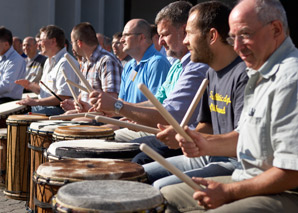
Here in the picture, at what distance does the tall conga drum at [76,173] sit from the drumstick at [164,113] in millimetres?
412

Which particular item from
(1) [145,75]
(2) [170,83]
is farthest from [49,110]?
(2) [170,83]

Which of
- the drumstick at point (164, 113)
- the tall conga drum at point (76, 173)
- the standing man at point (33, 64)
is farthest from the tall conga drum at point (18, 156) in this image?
the standing man at point (33, 64)

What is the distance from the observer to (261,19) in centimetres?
190

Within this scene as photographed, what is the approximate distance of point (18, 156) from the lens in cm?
441

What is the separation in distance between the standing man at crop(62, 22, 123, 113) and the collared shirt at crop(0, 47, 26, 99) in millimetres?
1470

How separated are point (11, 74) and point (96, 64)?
201 centimetres

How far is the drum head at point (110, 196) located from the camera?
175 centimetres

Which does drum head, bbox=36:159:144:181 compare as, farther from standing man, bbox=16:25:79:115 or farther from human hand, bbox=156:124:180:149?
standing man, bbox=16:25:79:115

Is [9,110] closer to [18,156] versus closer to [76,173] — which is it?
[18,156]

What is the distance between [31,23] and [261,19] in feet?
40.8

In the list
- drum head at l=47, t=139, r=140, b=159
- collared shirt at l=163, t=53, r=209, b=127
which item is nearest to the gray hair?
collared shirt at l=163, t=53, r=209, b=127

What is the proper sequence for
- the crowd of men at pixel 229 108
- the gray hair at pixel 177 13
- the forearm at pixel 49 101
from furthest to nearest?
1. the forearm at pixel 49 101
2. the gray hair at pixel 177 13
3. the crowd of men at pixel 229 108

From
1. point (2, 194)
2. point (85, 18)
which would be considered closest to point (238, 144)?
point (2, 194)

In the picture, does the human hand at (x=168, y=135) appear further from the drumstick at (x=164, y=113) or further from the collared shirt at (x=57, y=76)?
the collared shirt at (x=57, y=76)
